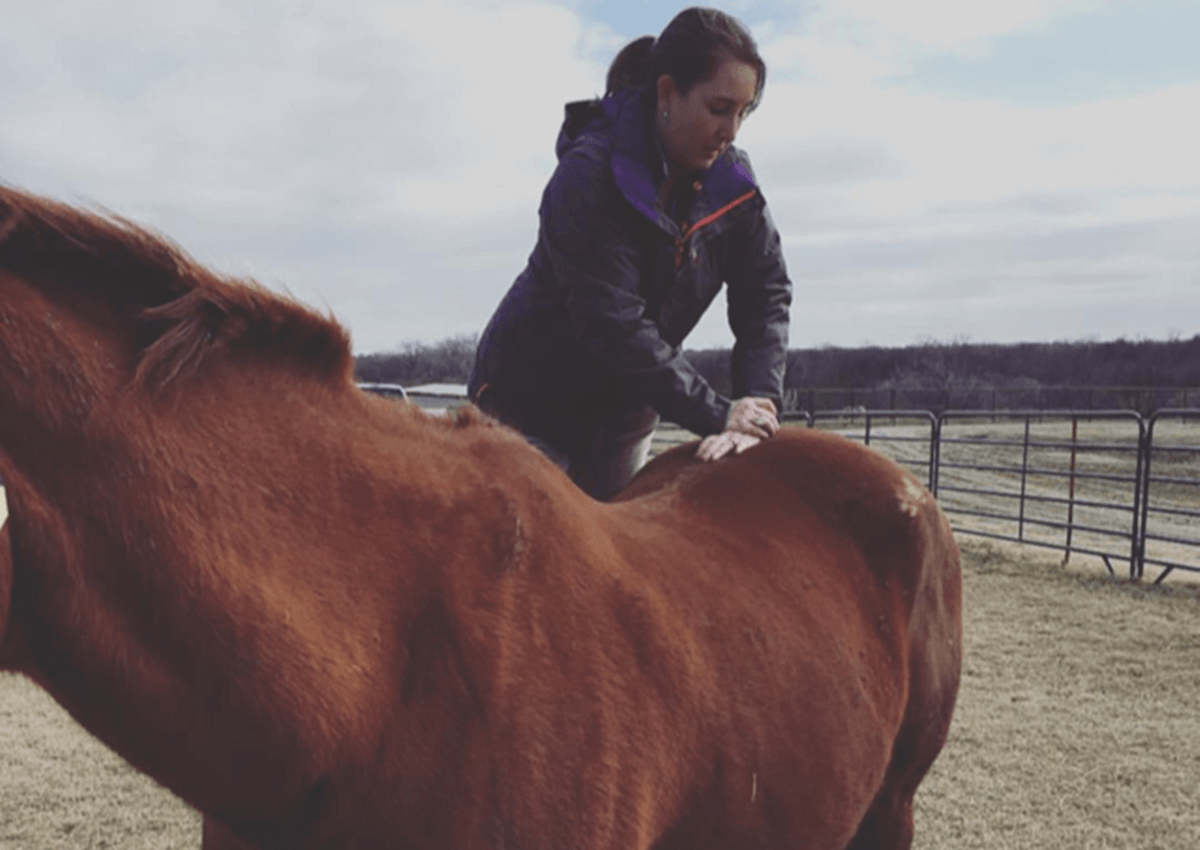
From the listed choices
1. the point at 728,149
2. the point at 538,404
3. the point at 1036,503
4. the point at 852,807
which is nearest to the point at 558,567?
the point at 852,807

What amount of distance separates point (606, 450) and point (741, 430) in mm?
368

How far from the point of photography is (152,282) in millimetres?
1131

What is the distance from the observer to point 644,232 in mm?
2156

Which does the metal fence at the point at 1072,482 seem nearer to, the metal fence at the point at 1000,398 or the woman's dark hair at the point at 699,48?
the metal fence at the point at 1000,398

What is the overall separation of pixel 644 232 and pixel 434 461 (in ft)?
3.25

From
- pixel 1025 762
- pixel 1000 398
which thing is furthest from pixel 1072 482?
pixel 1000 398

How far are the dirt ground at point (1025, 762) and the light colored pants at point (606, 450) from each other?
1473 mm

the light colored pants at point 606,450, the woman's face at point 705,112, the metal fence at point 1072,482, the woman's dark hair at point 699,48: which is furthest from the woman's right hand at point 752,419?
the metal fence at point 1072,482

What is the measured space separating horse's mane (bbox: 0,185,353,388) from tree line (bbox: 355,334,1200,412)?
3328cm

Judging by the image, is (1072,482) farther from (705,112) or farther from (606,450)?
(705,112)

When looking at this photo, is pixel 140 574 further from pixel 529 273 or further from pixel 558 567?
pixel 529 273

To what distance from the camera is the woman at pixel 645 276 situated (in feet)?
6.91

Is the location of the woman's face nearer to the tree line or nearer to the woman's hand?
the woman's hand

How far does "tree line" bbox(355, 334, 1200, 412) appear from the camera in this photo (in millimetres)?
39328
